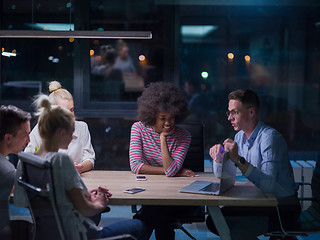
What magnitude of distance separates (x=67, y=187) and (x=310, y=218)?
164 cm

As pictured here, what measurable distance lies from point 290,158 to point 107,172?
1.28 metres

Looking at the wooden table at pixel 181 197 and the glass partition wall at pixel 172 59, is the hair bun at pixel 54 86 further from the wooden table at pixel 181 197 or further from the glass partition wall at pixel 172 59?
the wooden table at pixel 181 197

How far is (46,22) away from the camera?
437 centimetres

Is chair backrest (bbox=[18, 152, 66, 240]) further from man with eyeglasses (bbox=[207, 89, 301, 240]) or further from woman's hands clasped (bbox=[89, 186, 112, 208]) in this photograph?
man with eyeglasses (bbox=[207, 89, 301, 240])

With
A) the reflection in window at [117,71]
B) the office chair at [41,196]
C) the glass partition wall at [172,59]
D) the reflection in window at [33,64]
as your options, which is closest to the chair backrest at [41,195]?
the office chair at [41,196]

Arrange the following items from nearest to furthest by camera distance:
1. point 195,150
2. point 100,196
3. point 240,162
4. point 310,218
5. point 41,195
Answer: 1. point 41,195
2. point 100,196
3. point 240,162
4. point 310,218
5. point 195,150

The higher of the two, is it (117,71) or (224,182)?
(117,71)

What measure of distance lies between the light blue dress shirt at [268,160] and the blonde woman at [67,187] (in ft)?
2.65

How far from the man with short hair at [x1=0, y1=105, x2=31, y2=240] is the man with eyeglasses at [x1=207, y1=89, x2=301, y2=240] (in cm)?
120

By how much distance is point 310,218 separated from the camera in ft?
9.05

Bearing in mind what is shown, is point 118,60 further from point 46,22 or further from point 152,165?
point 152,165

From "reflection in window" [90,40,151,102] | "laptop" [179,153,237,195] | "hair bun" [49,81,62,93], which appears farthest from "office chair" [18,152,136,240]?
"reflection in window" [90,40,151,102]

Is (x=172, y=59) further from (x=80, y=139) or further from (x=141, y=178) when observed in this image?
(x=141, y=178)

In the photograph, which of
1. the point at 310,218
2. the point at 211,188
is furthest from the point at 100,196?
the point at 310,218
